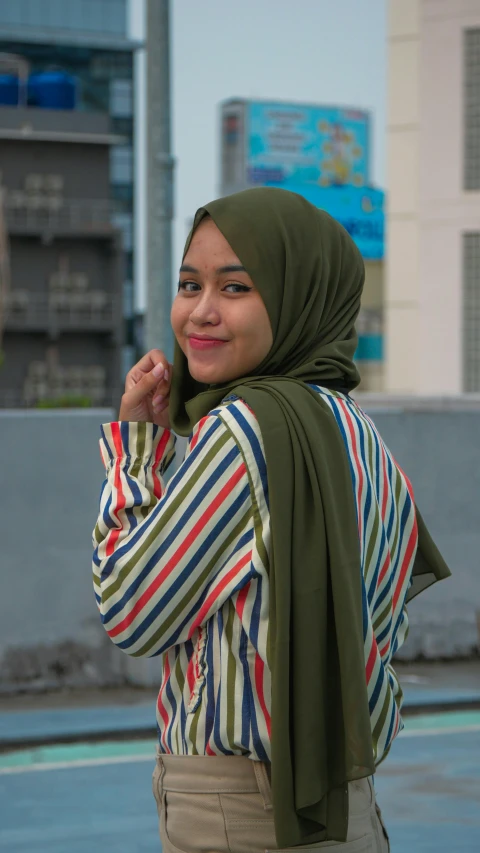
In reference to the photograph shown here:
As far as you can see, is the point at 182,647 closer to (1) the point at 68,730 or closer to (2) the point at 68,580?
(1) the point at 68,730

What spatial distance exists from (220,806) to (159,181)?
628 cm

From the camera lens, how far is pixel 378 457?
2094 mm

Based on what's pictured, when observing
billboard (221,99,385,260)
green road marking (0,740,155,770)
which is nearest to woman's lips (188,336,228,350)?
green road marking (0,740,155,770)

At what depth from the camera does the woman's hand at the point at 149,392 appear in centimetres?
210

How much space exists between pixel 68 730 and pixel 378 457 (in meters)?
4.50

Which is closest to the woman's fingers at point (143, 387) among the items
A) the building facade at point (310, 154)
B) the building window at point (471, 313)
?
the building window at point (471, 313)

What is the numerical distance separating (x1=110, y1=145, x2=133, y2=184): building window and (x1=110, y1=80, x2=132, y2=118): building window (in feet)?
8.30

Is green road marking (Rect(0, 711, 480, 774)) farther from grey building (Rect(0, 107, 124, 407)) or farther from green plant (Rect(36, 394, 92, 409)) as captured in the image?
grey building (Rect(0, 107, 124, 407))

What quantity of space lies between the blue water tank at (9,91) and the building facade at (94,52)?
18.0m

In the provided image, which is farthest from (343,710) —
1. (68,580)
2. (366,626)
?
(68,580)

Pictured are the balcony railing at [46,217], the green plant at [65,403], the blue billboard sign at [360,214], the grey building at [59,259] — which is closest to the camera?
the blue billboard sign at [360,214]

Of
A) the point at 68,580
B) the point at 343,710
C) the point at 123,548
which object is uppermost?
the point at 123,548

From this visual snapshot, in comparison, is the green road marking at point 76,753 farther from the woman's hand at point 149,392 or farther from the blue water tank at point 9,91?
the blue water tank at point 9,91

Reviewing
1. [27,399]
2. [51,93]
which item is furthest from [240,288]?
[51,93]
